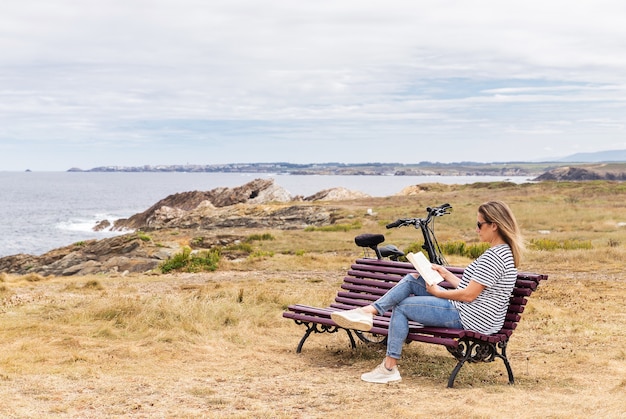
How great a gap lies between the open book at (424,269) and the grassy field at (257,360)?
3.29ft

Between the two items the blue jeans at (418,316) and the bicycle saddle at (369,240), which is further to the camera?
the bicycle saddle at (369,240)

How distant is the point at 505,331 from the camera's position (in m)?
7.23

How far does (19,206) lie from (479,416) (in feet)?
349

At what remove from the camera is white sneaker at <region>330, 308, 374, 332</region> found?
7.25m

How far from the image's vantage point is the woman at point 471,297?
6965mm

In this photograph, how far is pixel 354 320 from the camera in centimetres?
727

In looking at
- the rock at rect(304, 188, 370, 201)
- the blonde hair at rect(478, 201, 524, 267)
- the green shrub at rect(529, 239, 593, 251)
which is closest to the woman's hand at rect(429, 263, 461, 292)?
the blonde hair at rect(478, 201, 524, 267)

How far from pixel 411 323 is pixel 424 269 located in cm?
65

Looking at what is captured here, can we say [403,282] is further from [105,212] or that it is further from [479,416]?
[105,212]

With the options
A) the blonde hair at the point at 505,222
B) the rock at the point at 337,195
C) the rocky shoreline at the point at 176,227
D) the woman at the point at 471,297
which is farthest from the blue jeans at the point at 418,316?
the rock at the point at 337,195

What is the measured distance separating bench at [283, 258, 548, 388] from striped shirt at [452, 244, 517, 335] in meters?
0.12

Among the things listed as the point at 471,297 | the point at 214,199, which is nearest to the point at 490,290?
the point at 471,297

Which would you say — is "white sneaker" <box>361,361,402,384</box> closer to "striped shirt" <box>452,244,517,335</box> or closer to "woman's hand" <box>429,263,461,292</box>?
"striped shirt" <box>452,244,517,335</box>

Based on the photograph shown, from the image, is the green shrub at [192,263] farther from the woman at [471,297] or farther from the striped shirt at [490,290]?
the striped shirt at [490,290]
